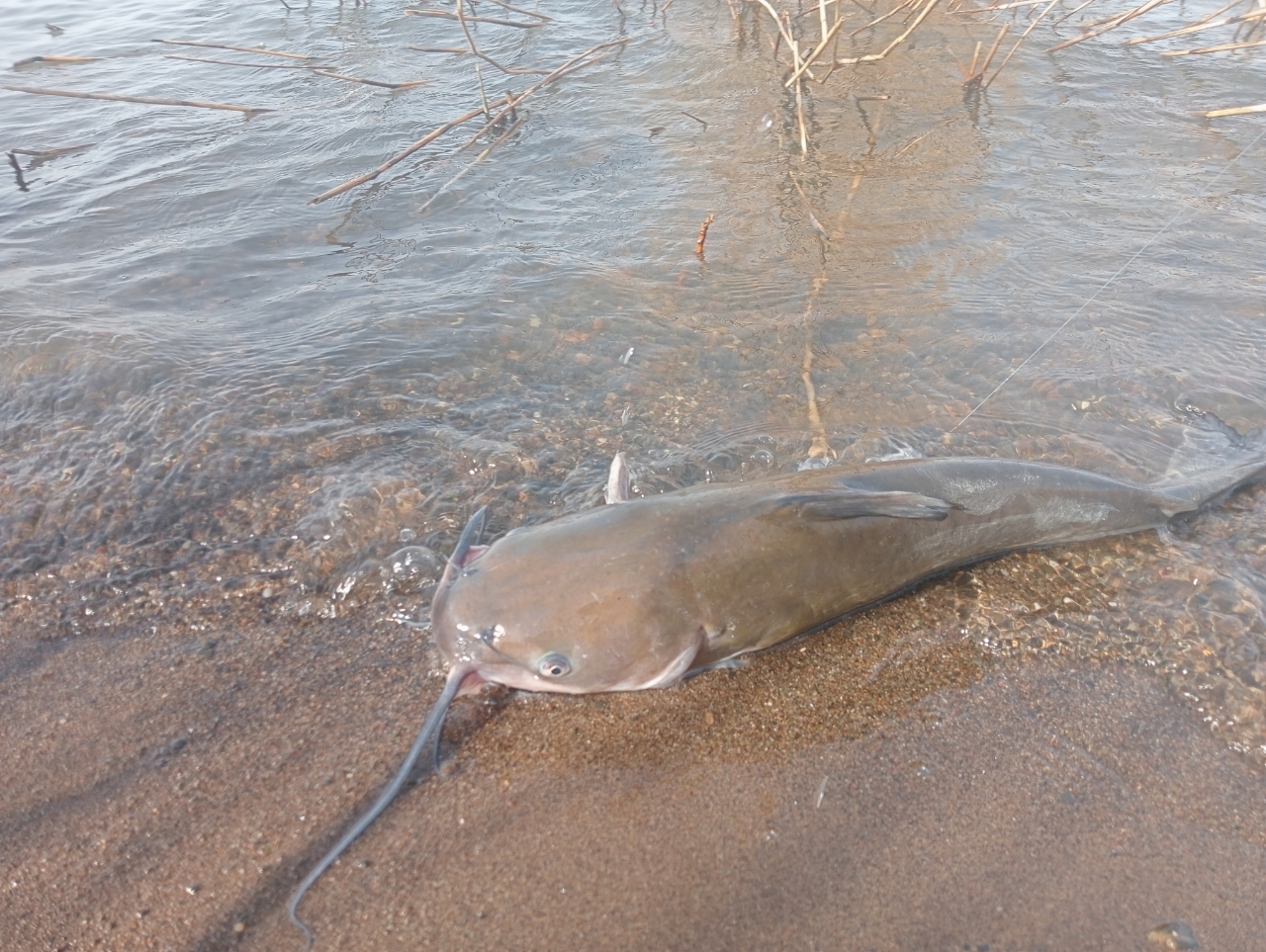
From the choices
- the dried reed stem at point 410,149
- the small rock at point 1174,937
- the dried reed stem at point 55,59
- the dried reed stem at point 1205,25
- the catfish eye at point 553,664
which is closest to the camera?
the small rock at point 1174,937

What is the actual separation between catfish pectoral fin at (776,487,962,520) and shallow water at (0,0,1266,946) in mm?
428

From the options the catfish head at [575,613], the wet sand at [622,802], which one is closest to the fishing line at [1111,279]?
the wet sand at [622,802]

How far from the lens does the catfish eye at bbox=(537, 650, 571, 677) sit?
2.20 meters

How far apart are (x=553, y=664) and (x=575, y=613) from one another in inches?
5.7

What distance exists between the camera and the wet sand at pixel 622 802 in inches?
76.3

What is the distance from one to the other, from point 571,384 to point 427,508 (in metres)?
1.05

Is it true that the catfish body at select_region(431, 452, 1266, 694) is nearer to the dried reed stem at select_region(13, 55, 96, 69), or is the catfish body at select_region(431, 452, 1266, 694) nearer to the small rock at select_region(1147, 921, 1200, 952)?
the small rock at select_region(1147, 921, 1200, 952)

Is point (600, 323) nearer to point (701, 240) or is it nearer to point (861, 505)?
point (701, 240)

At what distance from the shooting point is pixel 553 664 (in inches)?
86.5

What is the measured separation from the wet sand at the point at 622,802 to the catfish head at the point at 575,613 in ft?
0.74

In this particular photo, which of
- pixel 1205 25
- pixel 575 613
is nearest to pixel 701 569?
pixel 575 613

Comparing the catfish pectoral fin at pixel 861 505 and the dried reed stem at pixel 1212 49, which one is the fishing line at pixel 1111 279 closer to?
the dried reed stem at pixel 1212 49

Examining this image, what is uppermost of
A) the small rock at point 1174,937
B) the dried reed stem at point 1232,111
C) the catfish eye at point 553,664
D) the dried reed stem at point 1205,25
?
the dried reed stem at point 1205,25

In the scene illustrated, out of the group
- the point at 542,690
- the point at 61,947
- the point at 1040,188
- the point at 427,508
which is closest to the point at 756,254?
the point at 1040,188
